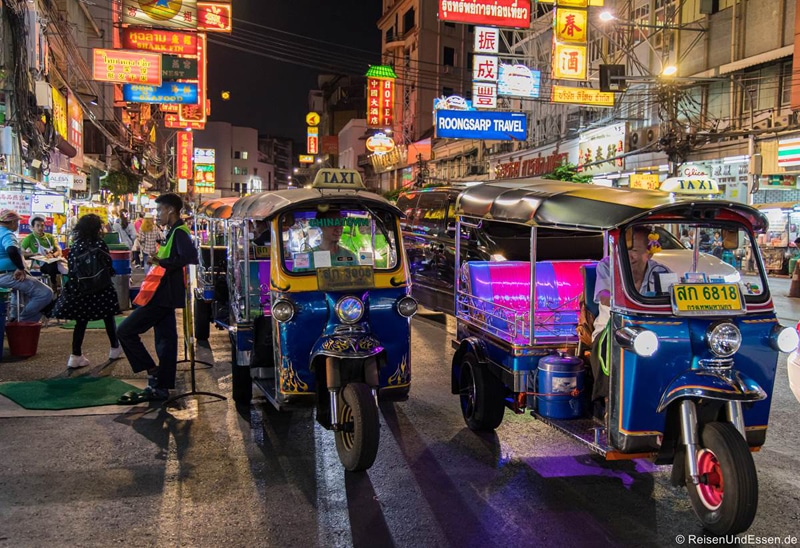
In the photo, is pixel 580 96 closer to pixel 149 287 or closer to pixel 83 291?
pixel 83 291

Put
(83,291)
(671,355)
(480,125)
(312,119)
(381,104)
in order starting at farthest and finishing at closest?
1. (312,119)
2. (381,104)
3. (480,125)
4. (83,291)
5. (671,355)

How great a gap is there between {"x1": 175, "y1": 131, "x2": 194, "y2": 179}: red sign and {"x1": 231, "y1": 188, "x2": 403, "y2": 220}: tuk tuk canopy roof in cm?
4246

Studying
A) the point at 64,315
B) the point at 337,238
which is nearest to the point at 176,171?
the point at 64,315

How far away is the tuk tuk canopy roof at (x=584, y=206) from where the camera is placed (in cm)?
439

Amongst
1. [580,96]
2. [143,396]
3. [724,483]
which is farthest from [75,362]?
[580,96]

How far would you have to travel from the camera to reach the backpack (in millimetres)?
8250

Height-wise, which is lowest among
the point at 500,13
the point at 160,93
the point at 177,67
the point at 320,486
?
the point at 320,486

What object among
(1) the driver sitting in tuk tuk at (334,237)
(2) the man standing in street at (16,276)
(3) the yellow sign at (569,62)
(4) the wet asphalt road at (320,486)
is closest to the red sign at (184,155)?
(3) the yellow sign at (569,62)

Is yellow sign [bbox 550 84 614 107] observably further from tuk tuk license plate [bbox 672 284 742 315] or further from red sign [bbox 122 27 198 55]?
tuk tuk license plate [bbox 672 284 742 315]

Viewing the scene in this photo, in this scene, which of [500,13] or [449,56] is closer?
[500,13]

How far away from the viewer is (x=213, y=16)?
859 inches

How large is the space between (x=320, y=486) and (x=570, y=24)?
16563 millimetres

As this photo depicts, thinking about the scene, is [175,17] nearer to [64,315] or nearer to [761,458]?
[64,315]

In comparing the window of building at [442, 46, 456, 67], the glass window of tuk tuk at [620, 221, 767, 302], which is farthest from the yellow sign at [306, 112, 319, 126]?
the glass window of tuk tuk at [620, 221, 767, 302]
